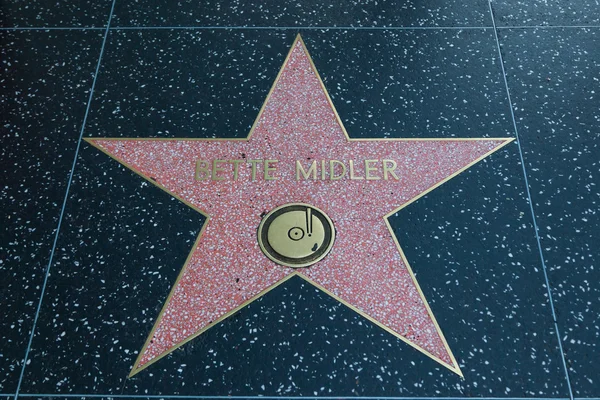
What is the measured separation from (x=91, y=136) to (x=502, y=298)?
41.5 inches

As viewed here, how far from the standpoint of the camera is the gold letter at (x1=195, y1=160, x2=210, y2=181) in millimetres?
1208

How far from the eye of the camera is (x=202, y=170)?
1217 millimetres

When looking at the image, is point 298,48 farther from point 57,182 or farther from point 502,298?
point 502,298

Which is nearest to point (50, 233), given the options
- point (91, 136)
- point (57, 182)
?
point (57, 182)

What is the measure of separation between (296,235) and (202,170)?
286 millimetres

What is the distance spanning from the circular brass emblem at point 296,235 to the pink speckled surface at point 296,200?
16mm

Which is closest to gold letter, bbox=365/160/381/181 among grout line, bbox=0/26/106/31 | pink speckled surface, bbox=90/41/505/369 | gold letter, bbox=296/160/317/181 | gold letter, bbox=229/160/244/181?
pink speckled surface, bbox=90/41/505/369

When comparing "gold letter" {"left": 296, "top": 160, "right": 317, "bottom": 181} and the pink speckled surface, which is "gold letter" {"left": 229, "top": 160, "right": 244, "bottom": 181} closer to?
the pink speckled surface

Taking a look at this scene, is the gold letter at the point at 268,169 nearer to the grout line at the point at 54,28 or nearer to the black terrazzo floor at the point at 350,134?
the black terrazzo floor at the point at 350,134

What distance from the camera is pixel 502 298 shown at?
1076 mm

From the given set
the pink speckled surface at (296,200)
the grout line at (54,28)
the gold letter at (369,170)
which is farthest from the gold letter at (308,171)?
Result: the grout line at (54,28)

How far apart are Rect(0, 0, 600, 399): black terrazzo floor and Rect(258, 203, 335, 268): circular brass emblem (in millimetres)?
70

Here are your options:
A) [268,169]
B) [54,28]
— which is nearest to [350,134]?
[268,169]

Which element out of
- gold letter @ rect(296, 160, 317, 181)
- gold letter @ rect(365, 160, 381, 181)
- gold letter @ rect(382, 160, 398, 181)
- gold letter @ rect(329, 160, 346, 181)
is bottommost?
gold letter @ rect(296, 160, 317, 181)
